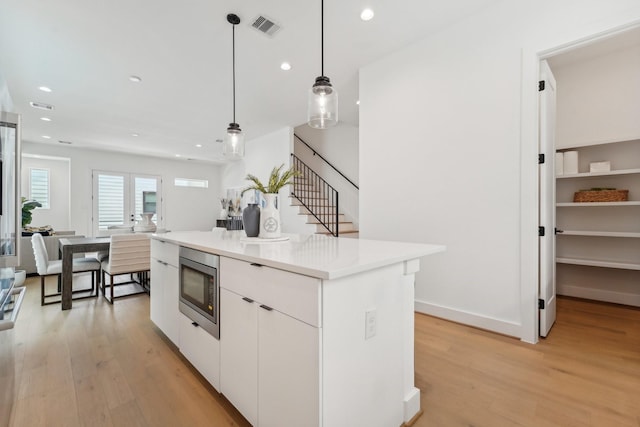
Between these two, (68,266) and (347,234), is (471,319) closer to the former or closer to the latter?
(347,234)

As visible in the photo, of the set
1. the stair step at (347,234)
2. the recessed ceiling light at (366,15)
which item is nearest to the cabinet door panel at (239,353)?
the recessed ceiling light at (366,15)

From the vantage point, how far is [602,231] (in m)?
3.24

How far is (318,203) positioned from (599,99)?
15.5 feet

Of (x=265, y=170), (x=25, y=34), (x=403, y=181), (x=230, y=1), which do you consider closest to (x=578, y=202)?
(x=403, y=181)

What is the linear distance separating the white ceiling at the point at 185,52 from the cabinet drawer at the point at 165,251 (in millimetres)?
2025

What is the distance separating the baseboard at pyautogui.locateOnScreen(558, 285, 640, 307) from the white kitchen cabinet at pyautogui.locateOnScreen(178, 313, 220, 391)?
4.13 m

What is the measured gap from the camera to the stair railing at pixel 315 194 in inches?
241

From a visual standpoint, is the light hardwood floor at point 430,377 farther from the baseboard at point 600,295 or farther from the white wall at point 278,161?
the white wall at point 278,161

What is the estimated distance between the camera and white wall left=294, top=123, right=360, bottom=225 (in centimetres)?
652

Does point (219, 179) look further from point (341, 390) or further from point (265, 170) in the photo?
point (341, 390)

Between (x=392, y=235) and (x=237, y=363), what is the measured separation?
7.20ft

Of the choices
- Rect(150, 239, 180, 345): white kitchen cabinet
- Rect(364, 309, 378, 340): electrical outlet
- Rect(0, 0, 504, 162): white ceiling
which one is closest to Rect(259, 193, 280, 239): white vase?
Rect(150, 239, 180, 345): white kitchen cabinet

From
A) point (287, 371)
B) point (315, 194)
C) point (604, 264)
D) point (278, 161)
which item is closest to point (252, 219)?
point (287, 371)

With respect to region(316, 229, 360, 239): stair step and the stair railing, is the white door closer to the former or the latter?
region(316, 229, 360, 239): stair step
